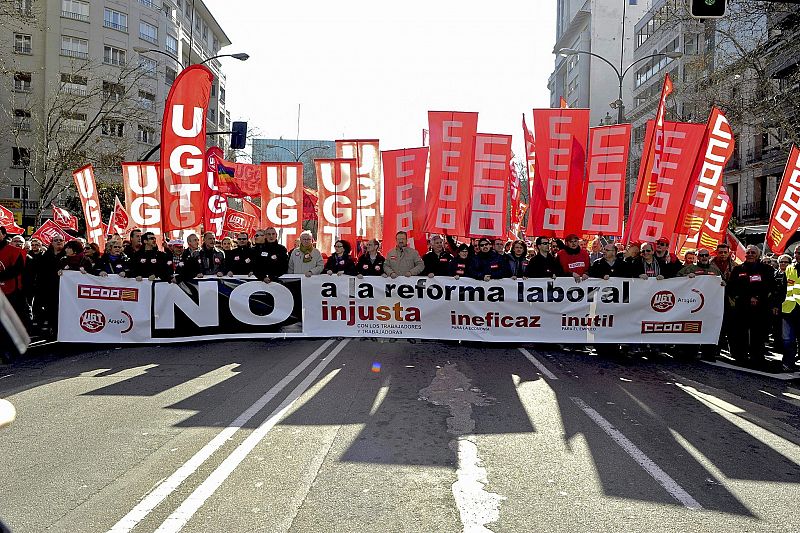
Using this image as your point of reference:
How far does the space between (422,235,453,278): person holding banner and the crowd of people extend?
0.02 m

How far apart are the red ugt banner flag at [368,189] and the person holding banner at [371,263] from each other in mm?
3056

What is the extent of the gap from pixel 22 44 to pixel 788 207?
5383 centimetres

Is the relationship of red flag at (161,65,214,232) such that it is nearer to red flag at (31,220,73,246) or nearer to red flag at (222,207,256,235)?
red flag at (31,220,73,246)

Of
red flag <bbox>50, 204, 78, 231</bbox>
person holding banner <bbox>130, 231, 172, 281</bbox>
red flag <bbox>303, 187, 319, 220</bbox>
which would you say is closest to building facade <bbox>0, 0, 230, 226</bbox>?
red flag <bbox>50, 204, 78, 231</bbox>

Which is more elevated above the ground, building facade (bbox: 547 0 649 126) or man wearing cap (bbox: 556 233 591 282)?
building facade (bbox: 547 0 649 126)

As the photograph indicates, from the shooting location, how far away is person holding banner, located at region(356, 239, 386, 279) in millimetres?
13125

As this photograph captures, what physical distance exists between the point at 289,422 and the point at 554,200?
29.0ft

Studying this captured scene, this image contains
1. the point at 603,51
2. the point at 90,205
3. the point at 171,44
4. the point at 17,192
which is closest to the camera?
the point at 90,205

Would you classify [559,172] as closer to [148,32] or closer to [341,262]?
[341,262]

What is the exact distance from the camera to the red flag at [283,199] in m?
17.0

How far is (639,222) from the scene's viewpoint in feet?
46.4

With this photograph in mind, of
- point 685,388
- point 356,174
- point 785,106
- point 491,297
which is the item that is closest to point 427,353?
point 491,297

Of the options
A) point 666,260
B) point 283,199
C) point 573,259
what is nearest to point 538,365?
point 573,259

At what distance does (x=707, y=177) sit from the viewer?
567 inches
